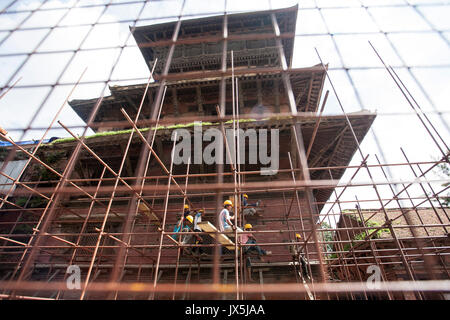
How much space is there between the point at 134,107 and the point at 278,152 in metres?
8.90

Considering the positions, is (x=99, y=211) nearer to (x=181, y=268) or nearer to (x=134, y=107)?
(x=181, y=268)

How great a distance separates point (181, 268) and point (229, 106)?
879 cm

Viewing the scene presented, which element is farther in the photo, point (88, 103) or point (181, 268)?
point (88, 103)

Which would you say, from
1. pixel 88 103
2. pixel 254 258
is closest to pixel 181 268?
pixel 254 258

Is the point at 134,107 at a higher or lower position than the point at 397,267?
higher
